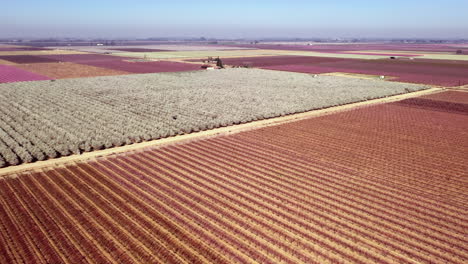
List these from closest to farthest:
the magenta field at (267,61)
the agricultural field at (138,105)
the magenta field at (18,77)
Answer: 1. the agricultural field at (138,105)
2. the magenta field at (18,77)
3. the magenta field at (267,61)

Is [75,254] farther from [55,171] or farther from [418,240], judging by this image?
[418,240]

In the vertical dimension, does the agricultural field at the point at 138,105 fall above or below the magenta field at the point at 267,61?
below

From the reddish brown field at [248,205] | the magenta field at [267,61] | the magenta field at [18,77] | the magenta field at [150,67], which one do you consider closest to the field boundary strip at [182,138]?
the reddish brown field at [248,205]

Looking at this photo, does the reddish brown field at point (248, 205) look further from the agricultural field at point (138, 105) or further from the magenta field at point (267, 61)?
the magenta field at point (267, 61)

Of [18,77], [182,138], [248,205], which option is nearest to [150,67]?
[18,77]

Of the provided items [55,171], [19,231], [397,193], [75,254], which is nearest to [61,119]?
[55,171]

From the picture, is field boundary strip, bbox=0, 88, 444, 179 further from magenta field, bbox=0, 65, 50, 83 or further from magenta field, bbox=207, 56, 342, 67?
magenta field, bbox=207, 56, 342, 67

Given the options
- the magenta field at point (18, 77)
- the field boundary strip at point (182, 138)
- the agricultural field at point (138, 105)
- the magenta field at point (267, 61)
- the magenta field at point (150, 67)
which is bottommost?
the field boundary strip at point (182, 138)
